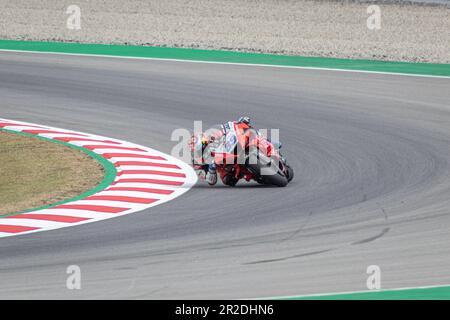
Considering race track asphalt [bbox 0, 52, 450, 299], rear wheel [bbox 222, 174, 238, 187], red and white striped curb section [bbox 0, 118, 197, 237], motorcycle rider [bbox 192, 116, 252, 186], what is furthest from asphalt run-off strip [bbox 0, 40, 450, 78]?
rear wheel [bbox 222, 174, 238, 187]

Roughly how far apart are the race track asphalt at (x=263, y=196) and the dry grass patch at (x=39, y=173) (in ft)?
5.24

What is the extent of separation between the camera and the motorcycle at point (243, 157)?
16672 mm

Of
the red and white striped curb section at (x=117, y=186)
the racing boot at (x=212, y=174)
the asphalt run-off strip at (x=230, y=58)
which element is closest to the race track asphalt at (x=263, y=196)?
the racing boot at (x=212, y=174)

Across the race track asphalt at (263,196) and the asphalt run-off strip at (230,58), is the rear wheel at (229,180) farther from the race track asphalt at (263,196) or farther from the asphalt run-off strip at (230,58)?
the asphalt run-off strip at (230,58)

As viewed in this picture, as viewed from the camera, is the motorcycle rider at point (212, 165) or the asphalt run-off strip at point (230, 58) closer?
the motorcycle rider at point (212, 165)

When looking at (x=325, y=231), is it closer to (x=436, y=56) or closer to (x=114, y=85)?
(x=114, y=85)

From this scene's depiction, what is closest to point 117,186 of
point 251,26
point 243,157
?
point 243,157

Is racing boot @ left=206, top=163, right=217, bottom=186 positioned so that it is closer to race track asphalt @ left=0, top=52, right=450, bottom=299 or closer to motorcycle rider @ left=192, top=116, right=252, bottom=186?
motorcycle rider @ left=192, top=116, right=252, bottom=186

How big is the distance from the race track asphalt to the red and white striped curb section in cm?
36

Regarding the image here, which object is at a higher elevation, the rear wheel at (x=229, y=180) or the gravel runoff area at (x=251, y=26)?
the gravel runoff area at (x=251, y=26)

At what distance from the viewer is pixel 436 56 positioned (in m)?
29.6
